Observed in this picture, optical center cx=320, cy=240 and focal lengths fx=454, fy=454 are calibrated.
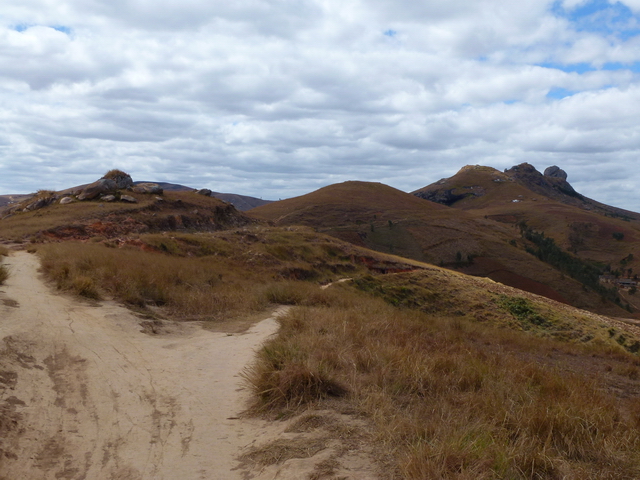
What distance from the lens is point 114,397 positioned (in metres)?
5.61

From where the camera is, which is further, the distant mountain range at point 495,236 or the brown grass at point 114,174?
the distant mountain range at point 495,236

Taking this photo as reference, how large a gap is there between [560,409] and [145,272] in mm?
10989

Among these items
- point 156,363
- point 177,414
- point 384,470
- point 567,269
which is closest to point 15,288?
point 156,363

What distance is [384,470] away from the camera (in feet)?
12.2

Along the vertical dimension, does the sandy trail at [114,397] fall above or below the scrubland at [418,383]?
below

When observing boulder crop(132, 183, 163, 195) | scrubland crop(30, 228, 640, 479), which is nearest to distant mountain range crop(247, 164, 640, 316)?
boulder crop(132, 183, 163, 195)

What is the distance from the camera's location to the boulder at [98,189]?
30.4 m

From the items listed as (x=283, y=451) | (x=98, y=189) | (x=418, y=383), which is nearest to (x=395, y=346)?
(x=418, y=383)

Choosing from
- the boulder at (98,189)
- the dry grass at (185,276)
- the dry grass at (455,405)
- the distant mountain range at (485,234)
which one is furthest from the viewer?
the distant mountain range at (485,234)

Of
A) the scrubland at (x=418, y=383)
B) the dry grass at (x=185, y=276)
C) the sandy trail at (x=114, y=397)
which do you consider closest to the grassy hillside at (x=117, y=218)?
the dry grass at (x=185, y=276)

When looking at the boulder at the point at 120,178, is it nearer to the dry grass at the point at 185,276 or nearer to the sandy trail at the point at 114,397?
the dry grass at the point at 185,276

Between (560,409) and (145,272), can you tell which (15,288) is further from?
(560,409)

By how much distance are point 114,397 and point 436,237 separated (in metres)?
71.6

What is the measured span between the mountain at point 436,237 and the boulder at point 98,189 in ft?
50.9
